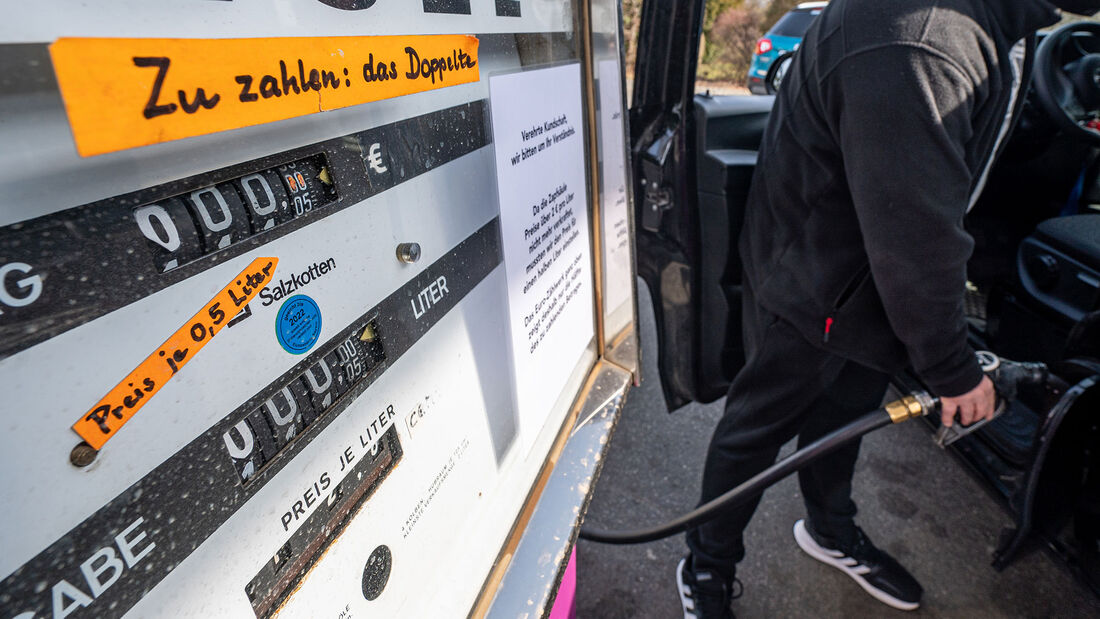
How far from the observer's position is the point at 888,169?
111 cm

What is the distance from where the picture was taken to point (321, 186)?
0.43 meters

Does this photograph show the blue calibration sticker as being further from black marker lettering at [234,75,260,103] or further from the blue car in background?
the blue car in background

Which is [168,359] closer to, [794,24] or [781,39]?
[781,39]

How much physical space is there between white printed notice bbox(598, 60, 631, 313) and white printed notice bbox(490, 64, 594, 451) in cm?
10

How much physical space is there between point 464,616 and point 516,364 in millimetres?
294

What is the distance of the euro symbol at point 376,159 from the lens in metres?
0.47

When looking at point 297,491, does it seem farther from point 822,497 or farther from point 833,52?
point 822,497

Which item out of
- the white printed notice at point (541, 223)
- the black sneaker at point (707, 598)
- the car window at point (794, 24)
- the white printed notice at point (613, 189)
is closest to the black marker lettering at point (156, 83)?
the white printed notice at point (541, 223)

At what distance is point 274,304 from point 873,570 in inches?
81.9

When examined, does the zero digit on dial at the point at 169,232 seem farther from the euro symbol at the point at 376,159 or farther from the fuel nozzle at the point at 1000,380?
the fuel nozzle at the point at 1000,380

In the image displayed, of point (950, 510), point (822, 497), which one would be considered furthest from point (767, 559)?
point (950, 510)

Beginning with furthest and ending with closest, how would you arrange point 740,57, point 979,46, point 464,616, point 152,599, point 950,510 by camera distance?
point 740,57 < point 950,510 < point 979,46 < point 464,616 < point 152,599

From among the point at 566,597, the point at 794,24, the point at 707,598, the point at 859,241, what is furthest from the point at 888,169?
the point at 794,24

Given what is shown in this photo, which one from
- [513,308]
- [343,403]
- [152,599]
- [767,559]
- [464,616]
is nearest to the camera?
[152,599]
